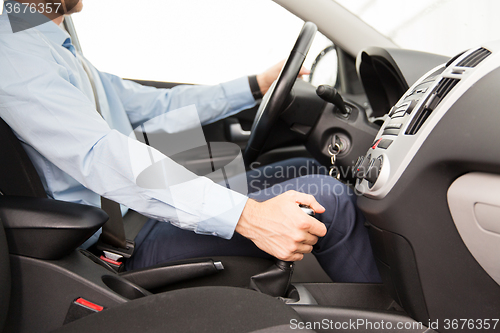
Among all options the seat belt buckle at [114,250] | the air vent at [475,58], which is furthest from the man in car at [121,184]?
the air vent at [475,58]

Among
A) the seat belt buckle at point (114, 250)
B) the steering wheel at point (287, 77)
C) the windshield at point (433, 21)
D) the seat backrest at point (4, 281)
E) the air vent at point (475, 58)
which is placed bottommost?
the seat belt buckle at point (114, 250)

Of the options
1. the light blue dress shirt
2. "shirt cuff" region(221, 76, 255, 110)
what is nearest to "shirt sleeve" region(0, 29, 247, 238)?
the light blue dress shirt

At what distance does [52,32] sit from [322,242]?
75 centimetres

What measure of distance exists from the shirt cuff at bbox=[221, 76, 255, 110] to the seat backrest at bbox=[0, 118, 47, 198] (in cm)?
67

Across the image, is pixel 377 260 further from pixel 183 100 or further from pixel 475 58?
pixel 183 100

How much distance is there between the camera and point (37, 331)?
542mm

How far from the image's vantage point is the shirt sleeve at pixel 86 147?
59cm

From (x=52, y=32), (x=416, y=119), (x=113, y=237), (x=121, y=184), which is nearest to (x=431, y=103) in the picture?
(x=416, y=119)

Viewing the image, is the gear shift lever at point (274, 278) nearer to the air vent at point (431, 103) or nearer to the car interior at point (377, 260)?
the car interior at point (377, 260)

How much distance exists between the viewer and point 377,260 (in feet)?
2.18

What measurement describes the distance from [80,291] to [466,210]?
23.5 inches

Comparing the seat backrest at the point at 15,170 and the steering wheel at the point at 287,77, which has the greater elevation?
the steering wheel at the point at 287,77

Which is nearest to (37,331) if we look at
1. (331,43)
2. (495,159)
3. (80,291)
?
(80,291)

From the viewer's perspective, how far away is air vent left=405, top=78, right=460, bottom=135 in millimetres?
507
